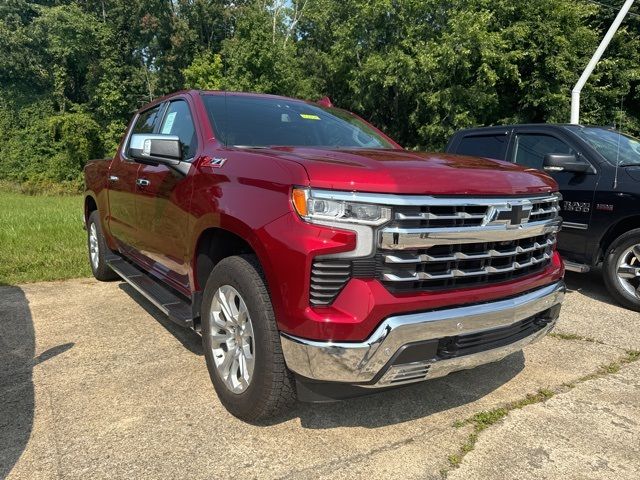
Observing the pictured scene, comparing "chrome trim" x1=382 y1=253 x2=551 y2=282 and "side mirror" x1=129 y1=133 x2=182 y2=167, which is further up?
"side mirror" x1=129 y1=133 x2=182 y2=167

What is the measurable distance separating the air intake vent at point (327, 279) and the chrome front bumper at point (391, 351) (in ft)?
0.67

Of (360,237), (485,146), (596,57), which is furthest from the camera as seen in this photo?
(596,57)

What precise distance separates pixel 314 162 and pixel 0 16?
150ft

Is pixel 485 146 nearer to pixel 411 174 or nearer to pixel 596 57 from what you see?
pixel 411 174

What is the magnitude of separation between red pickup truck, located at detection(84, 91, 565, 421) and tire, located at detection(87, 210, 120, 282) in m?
2.55

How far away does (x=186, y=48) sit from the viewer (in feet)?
109

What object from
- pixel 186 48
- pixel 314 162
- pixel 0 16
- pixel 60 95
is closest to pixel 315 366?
pixel 314 162

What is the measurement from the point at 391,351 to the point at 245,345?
0.85 meters

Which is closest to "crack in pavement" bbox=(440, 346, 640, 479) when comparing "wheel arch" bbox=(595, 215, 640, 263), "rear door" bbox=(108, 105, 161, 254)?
"wheel arch" bbox=(595, 215, 640, 263)

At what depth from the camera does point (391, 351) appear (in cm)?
225

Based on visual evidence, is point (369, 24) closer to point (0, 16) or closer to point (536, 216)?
point (536, 216)

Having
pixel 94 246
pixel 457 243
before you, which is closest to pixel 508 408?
pixel 457 243

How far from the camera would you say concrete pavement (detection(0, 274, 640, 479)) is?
2453 millimetres

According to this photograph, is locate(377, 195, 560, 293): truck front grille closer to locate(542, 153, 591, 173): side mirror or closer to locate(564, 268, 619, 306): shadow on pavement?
locate(542, 153, 591, 173): side mirror
